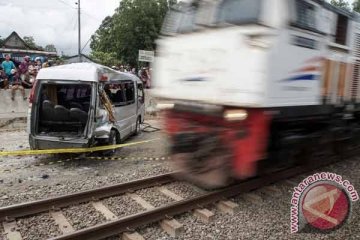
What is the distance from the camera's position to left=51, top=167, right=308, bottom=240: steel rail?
16.8ft

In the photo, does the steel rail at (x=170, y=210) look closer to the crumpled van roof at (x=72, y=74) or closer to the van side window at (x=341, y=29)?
the van side window at (x=341, y=29)

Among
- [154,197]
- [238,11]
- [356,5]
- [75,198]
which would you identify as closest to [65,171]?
[75,198]

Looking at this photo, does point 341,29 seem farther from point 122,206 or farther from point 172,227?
point 122,206

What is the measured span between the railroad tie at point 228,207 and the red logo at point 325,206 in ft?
3.30

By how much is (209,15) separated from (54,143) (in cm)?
458

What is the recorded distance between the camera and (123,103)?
1132 centimetres

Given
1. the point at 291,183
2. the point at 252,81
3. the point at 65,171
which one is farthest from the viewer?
the point at 65,171

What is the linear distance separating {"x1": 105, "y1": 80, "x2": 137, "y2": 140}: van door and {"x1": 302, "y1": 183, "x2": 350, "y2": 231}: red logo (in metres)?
5.73

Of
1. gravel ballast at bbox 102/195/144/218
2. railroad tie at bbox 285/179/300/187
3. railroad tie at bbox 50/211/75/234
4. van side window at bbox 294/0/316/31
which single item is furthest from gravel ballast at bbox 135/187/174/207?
van side window at bbox 294/0/316/31

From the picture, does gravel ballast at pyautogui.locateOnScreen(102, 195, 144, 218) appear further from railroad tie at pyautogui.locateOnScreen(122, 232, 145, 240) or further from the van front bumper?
the van front bumper

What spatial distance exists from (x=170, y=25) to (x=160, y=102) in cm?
139

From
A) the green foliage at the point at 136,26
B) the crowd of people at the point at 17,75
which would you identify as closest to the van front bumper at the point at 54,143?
the crowd of people at the point at 17,75

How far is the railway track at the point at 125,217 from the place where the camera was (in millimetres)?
5293

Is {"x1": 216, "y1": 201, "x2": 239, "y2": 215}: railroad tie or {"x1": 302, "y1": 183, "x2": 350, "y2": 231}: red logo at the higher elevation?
{"x1": 302, "y1": 183, "x2": 350, "y2": 231}: red logo
